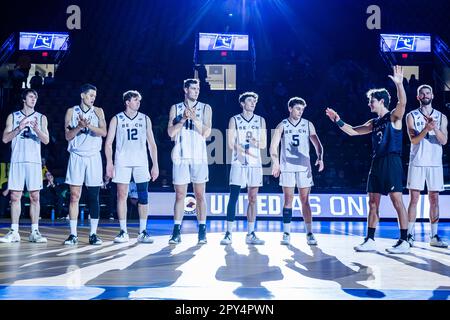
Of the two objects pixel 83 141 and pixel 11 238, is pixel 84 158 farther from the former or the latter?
pixel 11 238

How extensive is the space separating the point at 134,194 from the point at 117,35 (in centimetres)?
1131

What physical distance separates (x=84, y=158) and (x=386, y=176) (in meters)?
4.14

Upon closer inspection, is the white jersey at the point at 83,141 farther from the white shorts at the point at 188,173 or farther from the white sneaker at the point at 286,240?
the white sneaker at the point at 286,240

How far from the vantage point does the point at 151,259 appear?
5.97m

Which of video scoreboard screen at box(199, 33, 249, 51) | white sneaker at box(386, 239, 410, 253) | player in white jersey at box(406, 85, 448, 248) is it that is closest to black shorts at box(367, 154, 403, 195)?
white sneaker at box(386, 239, 410, 253)

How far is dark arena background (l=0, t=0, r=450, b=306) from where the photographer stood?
4633 millimetres

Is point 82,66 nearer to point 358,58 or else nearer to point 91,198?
point 358,58

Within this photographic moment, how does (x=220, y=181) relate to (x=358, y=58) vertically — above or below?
below

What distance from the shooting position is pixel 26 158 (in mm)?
7922

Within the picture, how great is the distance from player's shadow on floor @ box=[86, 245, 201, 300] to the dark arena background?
31 mm

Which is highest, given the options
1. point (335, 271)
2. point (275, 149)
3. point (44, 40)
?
point (44, 40)

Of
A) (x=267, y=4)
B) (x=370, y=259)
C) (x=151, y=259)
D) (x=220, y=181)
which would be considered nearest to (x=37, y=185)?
(x=151, y=259)

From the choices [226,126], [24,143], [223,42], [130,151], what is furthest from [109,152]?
[223,42]

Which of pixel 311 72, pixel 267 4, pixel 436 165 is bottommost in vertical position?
pixel 436 165
